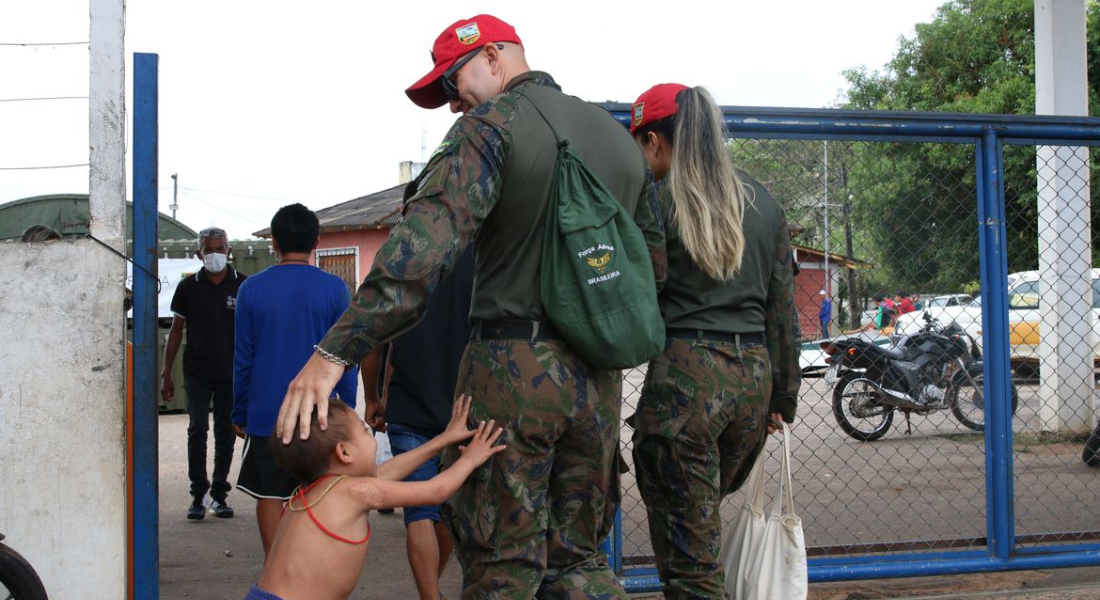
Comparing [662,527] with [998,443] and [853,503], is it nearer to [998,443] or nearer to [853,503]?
[998,443]

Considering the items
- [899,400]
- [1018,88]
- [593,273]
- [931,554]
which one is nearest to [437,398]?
[593,273]

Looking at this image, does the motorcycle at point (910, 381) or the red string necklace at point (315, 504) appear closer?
the red string necklace at point (315, 504)

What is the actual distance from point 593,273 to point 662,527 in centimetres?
115

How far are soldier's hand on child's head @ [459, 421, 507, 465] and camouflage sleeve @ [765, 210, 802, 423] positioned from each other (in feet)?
4.38

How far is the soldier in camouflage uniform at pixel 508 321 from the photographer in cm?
231

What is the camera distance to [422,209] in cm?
237

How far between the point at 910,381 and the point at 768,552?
6.41m

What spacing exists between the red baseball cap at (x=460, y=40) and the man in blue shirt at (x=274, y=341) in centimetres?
199

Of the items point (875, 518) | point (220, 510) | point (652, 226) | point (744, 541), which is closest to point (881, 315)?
point (875, 518)

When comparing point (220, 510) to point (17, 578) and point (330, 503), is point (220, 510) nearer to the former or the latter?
point (17, 578)

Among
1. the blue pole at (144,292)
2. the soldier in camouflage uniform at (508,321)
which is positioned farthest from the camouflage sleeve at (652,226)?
the blue pole at (144,292)

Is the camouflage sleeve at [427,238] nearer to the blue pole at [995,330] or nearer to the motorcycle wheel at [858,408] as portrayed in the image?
the blue pole at [995,330]

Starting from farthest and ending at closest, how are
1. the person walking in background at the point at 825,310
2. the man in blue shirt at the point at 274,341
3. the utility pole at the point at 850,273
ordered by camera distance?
the person walking in background at the point at 825,310 < the utility pole at the point at 850,273 < the man in blue shirt at the point at 274,341

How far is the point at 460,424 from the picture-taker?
2.55 m
